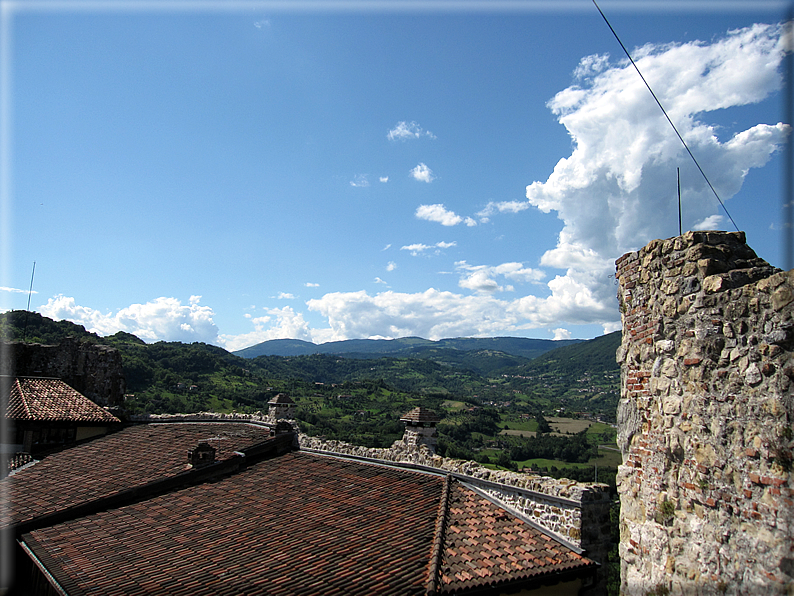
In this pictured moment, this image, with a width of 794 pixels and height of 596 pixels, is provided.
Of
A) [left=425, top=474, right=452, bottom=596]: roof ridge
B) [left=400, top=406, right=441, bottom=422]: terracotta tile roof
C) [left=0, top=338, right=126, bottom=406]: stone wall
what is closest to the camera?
[left=425, top=474, right=452, bottom=596]: roof ridge

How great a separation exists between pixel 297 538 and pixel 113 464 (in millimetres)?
8683

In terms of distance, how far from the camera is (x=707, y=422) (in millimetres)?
4434

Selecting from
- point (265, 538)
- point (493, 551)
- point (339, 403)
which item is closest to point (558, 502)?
point (493, 551)

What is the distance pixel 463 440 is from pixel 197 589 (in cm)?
6275

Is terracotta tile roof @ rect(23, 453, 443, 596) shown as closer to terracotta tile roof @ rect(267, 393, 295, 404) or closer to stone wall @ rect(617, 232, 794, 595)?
stone wall @ rect(617, 232, 794, 595)

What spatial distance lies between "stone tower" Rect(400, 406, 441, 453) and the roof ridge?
1.54 m

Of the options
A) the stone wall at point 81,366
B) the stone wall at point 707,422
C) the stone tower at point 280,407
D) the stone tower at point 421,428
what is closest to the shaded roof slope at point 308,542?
the stone tower at point 421,428

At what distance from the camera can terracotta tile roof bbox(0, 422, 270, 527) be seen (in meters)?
11.8

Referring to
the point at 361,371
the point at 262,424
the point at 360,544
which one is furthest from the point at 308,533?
the point at 361,371

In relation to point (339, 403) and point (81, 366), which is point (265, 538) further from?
point (339, 403)

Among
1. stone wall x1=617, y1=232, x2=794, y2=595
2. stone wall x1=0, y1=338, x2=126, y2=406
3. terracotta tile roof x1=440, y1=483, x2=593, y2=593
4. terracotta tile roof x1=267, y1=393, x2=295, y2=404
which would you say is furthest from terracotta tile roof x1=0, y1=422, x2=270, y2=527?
stone wall x1=617, y1=232, x2=794, y2=595

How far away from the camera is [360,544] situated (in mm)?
8219

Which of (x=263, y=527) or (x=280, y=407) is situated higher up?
(x=280, y=407)

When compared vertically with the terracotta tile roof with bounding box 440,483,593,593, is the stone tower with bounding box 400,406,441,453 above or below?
above
